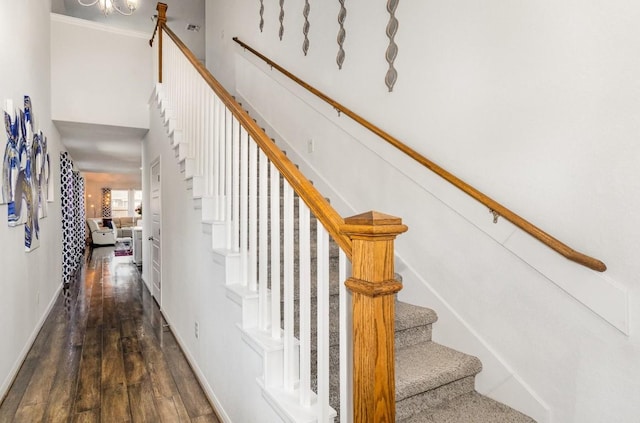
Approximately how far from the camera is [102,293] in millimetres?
5137

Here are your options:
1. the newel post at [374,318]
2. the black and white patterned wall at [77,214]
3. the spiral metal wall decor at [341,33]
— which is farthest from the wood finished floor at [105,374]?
the black and white patterned wall at [77,214]

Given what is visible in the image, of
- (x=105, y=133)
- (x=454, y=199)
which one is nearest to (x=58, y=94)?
(x=105, y=133)

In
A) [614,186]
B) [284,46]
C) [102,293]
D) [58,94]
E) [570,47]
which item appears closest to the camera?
[614,186]

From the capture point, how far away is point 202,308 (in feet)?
8.30

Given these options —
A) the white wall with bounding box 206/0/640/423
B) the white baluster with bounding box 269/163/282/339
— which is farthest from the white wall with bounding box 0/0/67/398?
the white wall with bounding box 206/0/640/423

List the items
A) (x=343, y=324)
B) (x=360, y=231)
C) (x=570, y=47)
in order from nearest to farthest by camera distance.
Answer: (x=360, y=231)
(x=343, y=324)
(x=570, y=47)

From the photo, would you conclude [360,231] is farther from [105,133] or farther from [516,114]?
[105,133]

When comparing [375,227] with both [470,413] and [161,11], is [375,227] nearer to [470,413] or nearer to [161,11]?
[470,413]

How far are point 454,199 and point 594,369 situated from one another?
0.96 meters

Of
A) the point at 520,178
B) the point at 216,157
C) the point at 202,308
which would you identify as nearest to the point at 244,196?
the point at 216,157

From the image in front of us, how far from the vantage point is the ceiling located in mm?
5027

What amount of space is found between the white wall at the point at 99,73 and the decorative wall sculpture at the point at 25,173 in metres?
0.84

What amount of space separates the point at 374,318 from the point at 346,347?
191 millimetres

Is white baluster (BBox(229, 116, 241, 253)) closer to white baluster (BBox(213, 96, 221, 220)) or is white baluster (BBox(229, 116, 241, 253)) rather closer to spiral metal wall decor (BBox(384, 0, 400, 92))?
white baluster (BBox(213, 96, 221, 220))
